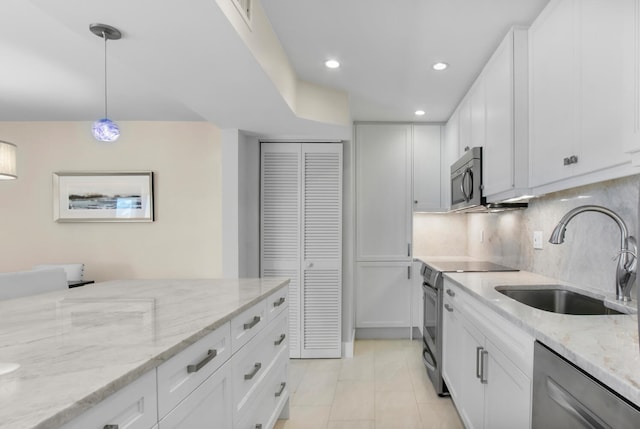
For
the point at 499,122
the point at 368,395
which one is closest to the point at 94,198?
the point at 368,395

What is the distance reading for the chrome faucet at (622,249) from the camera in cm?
147

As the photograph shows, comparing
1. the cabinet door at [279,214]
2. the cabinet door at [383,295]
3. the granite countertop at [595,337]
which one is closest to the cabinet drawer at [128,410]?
the granite countertop at [595,337]

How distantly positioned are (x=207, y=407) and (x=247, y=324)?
1.40ft

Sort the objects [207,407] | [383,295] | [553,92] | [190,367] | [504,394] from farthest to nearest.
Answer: [383,295] → [553,92] → [504,394] → [207,407] → [190,367]

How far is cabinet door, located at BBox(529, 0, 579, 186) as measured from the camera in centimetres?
159

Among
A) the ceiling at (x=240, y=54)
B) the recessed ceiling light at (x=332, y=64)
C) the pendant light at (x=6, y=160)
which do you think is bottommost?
the pendant light at (x=6, y=160)

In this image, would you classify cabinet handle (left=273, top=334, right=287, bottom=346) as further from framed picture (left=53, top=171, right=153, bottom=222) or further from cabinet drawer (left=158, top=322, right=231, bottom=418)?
framed picture (left=53, top=171, right=153, bottom=222)

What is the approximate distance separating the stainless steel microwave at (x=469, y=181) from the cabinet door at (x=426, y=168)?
0.72 metres

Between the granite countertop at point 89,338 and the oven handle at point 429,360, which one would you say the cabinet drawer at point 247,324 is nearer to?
the granite countertop at point 89,338

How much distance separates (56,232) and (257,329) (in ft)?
11.5

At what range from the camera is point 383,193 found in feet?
13.3

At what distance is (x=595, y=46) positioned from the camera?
1.43 meters

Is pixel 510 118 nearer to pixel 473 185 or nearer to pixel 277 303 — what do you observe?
pixel 473 185

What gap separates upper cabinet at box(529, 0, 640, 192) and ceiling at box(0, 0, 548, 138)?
1.06ft
